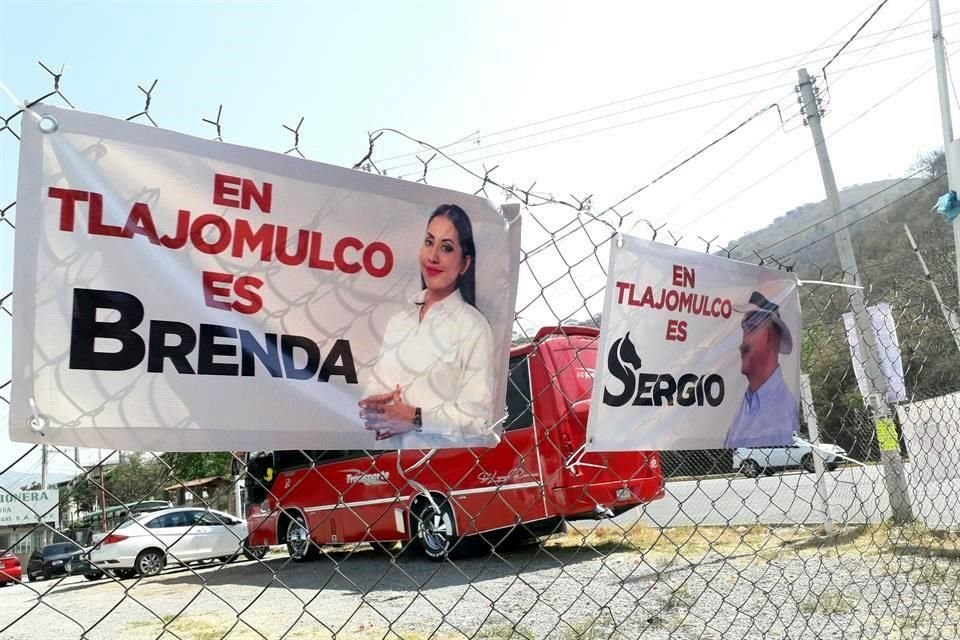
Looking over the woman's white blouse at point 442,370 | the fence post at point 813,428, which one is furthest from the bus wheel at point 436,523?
the woman's white blouse at point 442,370

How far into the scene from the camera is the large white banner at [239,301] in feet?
4.94

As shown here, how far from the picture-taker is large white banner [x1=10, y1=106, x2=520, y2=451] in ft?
4.94

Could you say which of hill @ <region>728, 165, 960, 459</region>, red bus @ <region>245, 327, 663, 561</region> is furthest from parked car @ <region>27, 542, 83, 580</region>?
hill @ <region>728, 165, 960, 459</region>

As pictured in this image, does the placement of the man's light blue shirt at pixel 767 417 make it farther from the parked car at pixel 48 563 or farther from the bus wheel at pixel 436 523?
the parked car at pixel 48 563

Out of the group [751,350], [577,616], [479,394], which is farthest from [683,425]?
[577,616]

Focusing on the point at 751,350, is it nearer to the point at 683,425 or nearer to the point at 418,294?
the point at 683,425

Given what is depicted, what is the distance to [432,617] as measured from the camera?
223 inches

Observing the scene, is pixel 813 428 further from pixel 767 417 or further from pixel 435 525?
pixel 767 417

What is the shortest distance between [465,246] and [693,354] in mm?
1026

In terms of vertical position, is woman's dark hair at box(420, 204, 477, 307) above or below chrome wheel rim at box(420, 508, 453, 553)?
above

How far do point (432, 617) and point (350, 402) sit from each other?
424 centimetres

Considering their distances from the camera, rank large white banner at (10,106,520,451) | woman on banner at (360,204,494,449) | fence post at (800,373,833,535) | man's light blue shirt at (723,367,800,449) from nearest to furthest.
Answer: large white banner at (10,106,520,451) < woman on banner at (360,204,494,449) < man's light blue shirt at (723,367,800,449) < fence post at (800,373,833,535)

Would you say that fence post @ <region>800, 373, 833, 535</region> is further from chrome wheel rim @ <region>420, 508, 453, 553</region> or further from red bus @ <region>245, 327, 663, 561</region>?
chrome wheel rim @ <region>420, 508, 453, 553</region>

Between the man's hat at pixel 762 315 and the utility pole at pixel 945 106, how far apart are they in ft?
2.58
